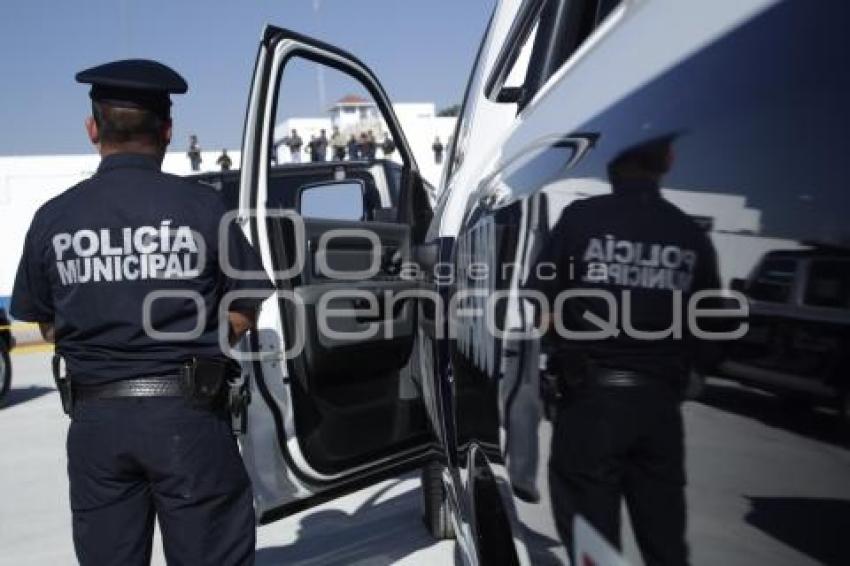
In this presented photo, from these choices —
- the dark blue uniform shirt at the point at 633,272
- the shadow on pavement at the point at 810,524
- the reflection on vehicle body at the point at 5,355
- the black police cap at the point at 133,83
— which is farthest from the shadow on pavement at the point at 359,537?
the reflection on vehicle body at the point at 5,355

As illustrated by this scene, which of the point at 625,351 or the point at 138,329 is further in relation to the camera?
the point at 138,329

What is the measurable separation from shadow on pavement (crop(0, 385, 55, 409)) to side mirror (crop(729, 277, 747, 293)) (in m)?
7.39

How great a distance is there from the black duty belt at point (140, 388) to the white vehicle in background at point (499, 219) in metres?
0.28

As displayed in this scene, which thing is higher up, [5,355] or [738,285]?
[738,285]

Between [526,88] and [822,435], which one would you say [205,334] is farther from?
[822,435]

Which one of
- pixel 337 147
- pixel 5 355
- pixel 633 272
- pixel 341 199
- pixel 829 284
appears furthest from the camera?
pixel 337 147

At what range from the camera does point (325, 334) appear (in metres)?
2.74

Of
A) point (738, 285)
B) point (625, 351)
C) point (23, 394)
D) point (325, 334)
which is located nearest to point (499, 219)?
point (625, 351)

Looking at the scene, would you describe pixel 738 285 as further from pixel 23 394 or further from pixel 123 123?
pixel 23 394

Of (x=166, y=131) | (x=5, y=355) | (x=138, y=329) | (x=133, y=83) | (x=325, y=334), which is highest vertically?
(x=133, y=83)

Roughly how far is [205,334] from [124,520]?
19.8 inches

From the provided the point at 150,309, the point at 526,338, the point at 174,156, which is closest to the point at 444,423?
the point at 150,309

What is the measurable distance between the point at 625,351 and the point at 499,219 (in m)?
0.54

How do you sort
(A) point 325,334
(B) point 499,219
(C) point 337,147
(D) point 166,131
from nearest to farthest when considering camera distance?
(B) point 499,219, (D) point 166,131, (A) point 325,334, (C) point 337,147
